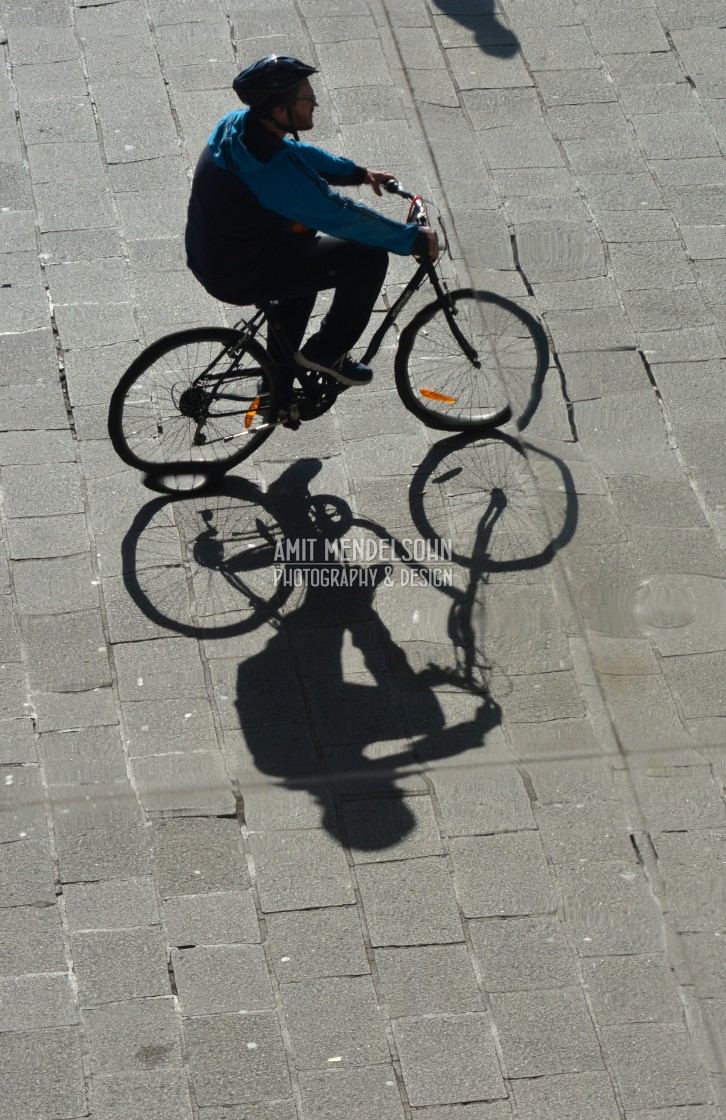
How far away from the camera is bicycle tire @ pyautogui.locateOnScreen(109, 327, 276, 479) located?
17.8 ft

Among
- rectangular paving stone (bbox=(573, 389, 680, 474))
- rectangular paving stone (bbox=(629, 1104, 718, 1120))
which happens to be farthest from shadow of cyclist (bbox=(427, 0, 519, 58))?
rectangular paving stone (bbox=(629, 1104, 718, 1120))

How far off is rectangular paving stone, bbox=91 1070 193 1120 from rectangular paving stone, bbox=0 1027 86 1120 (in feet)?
0.18

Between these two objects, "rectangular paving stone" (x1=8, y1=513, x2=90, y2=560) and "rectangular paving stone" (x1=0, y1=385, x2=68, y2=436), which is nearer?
"rectangular paving stone" (x1=8, y1=513, x2=90, y2=560)

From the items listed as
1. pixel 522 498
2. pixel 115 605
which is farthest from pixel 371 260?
pixel 115 605

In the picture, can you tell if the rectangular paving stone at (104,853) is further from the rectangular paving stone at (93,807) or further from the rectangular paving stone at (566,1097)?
the rectangular paving stone at (566,1097)

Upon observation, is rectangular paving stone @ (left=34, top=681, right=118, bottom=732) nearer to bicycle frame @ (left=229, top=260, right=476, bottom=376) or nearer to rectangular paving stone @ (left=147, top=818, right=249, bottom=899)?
rectangular paving stone @ (left=147, top=818, right=249, bottom=899)

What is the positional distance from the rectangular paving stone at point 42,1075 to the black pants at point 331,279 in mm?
2767

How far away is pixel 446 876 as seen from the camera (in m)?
4.31

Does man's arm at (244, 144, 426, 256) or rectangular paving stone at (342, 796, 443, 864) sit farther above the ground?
man's arm at (244, 144, 426, 256)

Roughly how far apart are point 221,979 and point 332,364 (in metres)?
2.51

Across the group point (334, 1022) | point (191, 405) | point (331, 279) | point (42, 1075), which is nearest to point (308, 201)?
point (331, 279)

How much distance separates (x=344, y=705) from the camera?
4.88m

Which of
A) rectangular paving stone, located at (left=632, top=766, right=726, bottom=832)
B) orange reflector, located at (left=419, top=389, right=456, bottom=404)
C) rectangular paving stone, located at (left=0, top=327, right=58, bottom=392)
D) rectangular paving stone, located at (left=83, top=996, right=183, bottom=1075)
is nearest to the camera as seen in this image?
rectangular paving stone, located at (left=83, top=996, right=183, bottom=1075)

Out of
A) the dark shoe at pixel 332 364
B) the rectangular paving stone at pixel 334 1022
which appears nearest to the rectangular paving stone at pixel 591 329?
the dark shoe at pixel 332 364
